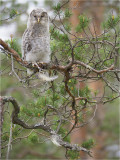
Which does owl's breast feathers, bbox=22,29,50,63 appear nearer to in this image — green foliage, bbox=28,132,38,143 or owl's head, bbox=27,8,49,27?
owl's head, bbox=27,8,49,27

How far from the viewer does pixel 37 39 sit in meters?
3.65

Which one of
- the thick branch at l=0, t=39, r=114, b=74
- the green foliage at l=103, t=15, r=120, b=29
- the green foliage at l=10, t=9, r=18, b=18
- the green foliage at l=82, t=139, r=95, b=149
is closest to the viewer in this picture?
the thick branch at l=0, t=39, r=114, b=74

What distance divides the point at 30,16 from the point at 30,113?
1405 mm

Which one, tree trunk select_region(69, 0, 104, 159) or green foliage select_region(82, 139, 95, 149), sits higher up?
tree trunk select_region(69, 0, 104, 159)

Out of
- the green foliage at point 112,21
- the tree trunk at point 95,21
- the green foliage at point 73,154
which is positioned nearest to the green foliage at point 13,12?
the green foliage at point 112,21

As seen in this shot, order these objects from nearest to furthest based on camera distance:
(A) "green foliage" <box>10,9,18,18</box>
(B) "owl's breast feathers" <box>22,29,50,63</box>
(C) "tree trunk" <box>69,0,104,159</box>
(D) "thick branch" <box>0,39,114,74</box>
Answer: (D) "thick branch" <box>0,39,114,74</box> < (A) "green foliage" <box>10,9,18,18</box> < (B) "owl's breast feathers" <box>22,29,50,63</box> < (C) "tree trunk" <box>69,0,104,159</box>

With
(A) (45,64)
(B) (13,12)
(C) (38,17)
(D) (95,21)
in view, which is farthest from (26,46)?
(D) (95,21)

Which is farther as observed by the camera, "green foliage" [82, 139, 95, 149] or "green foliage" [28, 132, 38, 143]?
"green foliage" [82, 139, 95, 149]

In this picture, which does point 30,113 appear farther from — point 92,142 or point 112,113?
point 112,113

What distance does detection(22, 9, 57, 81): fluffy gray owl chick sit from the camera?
11.8 feet

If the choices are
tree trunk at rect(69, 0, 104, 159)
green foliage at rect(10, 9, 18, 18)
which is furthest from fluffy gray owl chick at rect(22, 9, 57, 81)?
tree trunk at rect(69, 0, 104, 159)

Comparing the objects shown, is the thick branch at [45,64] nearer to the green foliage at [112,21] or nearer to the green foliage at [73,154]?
the green foliage at [112,21]

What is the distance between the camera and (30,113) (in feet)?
10.5

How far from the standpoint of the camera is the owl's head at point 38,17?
3668mm
